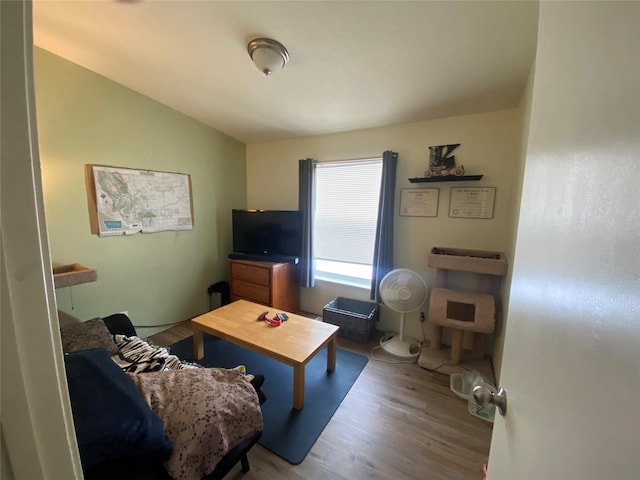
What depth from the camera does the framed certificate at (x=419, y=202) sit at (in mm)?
2498

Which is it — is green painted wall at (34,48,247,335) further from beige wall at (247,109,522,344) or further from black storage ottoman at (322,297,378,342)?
black storage ottoman at (322,297,378,342)

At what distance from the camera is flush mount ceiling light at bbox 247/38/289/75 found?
63.2 inches

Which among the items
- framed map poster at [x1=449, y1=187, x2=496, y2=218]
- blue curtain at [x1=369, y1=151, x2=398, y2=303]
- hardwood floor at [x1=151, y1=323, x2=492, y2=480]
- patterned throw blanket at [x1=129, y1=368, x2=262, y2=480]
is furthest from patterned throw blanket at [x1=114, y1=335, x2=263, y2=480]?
framed map poster at [x1=449, y1=187, x2=496, y2=218]

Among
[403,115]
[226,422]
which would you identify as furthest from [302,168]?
[226,422]

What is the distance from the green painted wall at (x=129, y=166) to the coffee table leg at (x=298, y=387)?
1946 mm

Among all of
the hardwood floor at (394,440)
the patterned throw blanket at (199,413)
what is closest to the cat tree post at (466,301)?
the hardwood floor at (394,440)

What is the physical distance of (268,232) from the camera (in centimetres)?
318

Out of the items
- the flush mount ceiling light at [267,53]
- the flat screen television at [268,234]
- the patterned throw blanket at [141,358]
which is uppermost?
the flush mount ceiling light at [267,53]

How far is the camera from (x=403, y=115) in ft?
7.86

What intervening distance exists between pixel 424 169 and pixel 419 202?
33 centimetres

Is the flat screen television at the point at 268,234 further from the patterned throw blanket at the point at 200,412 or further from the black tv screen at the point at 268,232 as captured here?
the patterned throw blanket at the point at 200,412

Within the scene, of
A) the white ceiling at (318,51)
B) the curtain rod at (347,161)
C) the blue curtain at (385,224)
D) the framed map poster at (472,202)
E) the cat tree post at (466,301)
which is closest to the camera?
the white ceiling at (318,51)

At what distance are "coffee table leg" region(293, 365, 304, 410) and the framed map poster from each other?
1939 millimetres

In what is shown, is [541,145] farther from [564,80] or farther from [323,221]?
[323,221]
